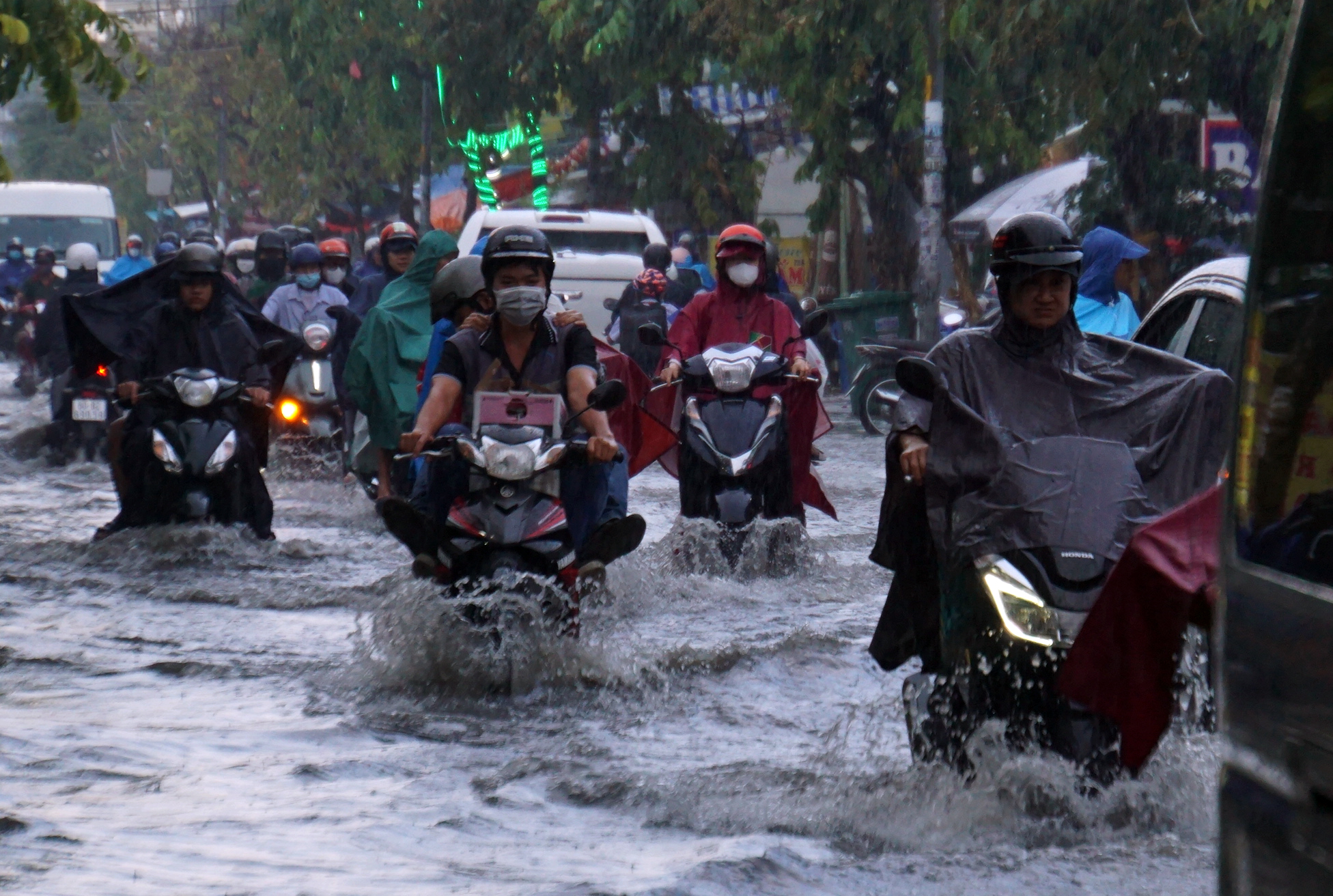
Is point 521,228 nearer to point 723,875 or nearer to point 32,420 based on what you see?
point 723,875

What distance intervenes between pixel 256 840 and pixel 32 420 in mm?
14913

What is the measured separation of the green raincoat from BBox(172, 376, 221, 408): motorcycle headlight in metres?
1.27

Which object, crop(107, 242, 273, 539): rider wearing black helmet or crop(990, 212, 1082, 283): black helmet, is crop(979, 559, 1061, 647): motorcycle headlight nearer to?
crop(990, 212, 1082, 283): black helmet

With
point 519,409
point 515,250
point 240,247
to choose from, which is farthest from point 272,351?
point 240,247

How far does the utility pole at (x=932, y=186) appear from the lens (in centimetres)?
1930

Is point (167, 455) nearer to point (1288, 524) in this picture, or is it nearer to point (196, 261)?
point (196, 261)

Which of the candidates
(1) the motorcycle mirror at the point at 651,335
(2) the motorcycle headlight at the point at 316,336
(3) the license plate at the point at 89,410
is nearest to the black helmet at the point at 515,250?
(1) the motorcycle mirror at the point at 651,335

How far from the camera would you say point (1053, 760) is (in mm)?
4578

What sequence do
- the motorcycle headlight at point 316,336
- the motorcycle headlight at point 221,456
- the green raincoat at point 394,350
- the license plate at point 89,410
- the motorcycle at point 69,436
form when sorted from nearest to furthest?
the motorcycle headlight at point 221,456 → the green raincoat at point 394,350 → the motorcycle headlight at point 316,336 → the license plate at point 89,410 → the motorcycle at point 69,436

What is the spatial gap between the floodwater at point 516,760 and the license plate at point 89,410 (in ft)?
12.5

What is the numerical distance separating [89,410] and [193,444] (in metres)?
3.79

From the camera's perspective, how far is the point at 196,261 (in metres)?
10.2

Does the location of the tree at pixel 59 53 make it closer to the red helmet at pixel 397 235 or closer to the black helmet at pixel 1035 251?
the red helmet at pixel 397 235

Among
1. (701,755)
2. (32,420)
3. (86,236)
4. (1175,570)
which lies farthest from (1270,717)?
(86,236)
